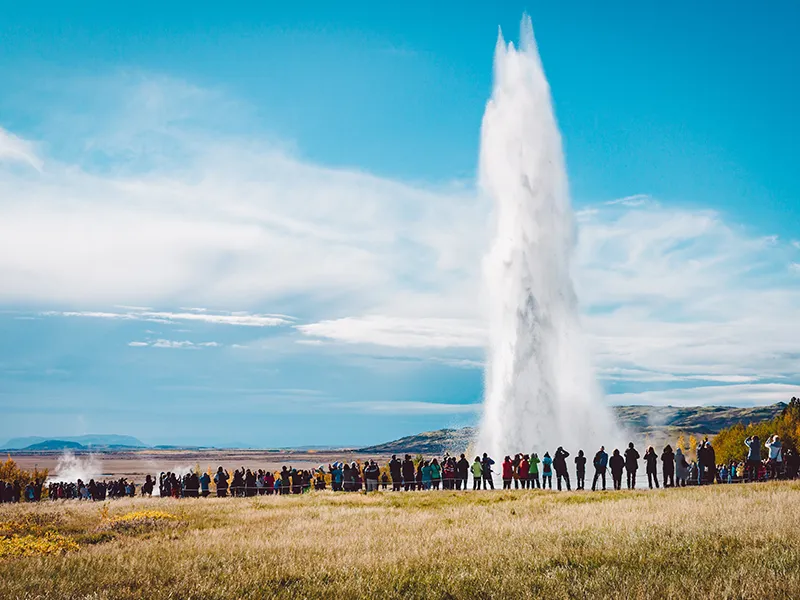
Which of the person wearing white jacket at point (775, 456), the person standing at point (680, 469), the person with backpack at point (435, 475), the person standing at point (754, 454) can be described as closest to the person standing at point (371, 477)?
the person with backpack at point (435, 475)

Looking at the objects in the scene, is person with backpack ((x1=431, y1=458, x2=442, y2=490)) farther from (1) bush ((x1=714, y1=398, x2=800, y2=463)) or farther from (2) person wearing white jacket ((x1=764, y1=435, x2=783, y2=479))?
(1) bush ((x1=714, y1=398, x2=800, y2=463))

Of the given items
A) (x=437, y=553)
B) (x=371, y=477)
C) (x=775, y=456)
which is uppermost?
(x=775, y=456)

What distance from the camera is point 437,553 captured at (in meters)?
14.1

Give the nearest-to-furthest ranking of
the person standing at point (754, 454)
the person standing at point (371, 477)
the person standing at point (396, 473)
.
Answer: the person standing at point (754, 454)
the person standing at point (396, 473)
the person standing at point (371, 477)

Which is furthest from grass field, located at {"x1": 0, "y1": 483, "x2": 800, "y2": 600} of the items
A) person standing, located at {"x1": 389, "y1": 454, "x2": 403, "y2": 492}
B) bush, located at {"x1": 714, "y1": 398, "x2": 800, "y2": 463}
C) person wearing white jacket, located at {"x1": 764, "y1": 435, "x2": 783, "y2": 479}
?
bush, located at {"x1": 714, "y1": 398, "x2": 800, "y2": 463}

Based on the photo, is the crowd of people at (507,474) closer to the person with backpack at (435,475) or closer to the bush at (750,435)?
the person with backpack at (435,475)

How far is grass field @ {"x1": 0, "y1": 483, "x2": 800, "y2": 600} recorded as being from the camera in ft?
36.0

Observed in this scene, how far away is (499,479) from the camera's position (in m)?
42.9

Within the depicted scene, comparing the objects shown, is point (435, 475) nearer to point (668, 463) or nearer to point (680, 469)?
point (668, 463)

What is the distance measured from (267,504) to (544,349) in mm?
26472

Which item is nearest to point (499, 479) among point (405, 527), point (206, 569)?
point (405, 527)

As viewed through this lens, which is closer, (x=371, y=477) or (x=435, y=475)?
(x=435, y=475)

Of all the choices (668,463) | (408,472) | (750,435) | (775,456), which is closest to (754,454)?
(775,456)

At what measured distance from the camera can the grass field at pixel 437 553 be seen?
11.0 metres
